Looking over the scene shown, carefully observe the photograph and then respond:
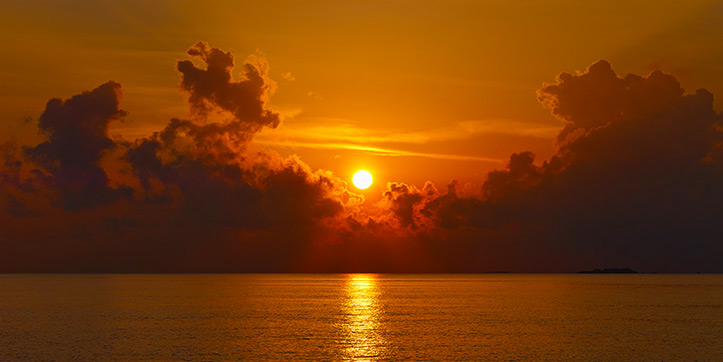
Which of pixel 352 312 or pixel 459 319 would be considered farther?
pixel 352 312

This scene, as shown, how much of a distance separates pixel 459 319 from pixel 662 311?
47094 mm

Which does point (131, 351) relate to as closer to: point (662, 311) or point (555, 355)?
point (555, 355)

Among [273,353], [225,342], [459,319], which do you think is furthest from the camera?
[459,319]

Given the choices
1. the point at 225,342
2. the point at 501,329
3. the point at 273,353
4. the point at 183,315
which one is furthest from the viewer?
the point at 183,315

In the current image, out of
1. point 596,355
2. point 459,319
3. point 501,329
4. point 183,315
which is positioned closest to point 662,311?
point 459,319

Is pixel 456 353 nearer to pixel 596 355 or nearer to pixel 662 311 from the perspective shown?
pixel 596 355

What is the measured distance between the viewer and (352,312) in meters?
137

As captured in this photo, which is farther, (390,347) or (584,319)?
(584,319)

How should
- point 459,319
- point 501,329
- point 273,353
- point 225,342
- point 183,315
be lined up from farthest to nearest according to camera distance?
point 183,315
point 459,319
point 501,329
point 225,342
point 273,353

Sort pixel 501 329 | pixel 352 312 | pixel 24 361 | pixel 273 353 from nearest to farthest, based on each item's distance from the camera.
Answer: pixel 24 361 < pixel 273 353 < pixel 501 329 < pixel 352 312

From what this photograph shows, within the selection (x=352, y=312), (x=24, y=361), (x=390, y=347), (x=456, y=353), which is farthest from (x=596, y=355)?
(x=352, y=312)

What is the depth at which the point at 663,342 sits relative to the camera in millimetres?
83312

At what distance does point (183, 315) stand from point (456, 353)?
215 feet

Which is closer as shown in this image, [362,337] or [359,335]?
[362,337]
